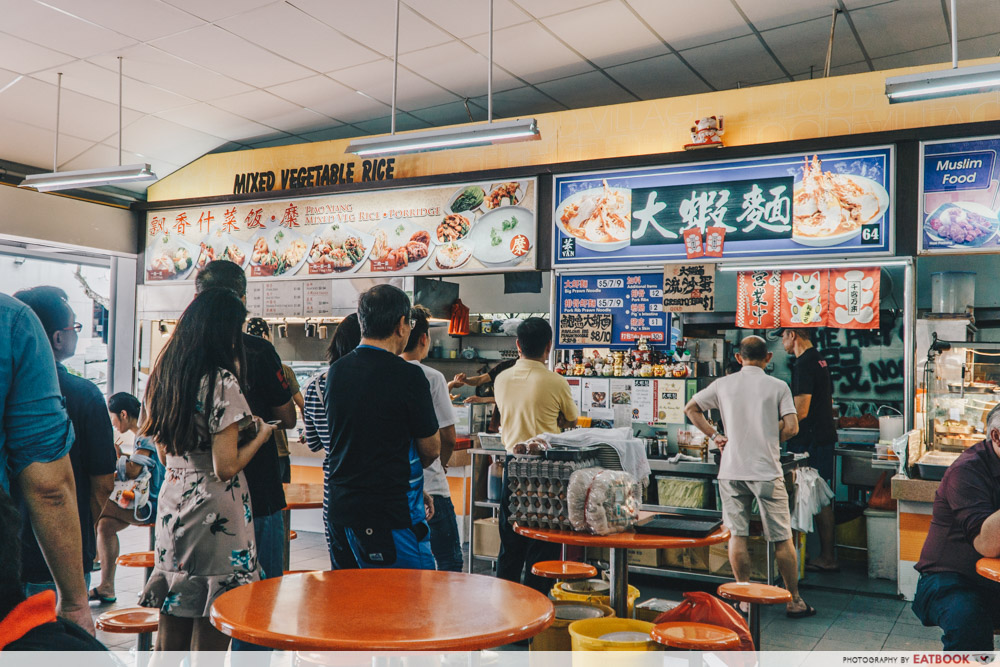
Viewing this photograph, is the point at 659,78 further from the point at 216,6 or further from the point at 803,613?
the point at 803,613

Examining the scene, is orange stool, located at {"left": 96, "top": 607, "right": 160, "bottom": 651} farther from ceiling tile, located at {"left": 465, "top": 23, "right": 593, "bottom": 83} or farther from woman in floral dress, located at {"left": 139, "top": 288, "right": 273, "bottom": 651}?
ceiling tile, located at {"left": 465, "top": 23, "right": 593, "bottom": 83}

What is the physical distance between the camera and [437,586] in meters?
2.27

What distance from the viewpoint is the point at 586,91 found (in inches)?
291

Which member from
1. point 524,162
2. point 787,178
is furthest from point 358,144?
point 787,178

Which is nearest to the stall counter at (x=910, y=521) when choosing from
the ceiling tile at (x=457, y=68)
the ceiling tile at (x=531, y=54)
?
the ceiling tile at (x=531, y=54)

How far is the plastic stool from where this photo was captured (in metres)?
3.78

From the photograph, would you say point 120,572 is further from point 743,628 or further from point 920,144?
point 920,144

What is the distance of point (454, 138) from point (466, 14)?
1081 mm

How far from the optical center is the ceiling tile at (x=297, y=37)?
5848 mm

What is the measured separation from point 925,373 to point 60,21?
7.16 metres

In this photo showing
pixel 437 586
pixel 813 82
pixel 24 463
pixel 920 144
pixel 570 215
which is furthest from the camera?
pixel 570 215

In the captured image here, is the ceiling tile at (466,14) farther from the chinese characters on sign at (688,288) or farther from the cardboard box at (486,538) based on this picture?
the cardboard box at (486,538)

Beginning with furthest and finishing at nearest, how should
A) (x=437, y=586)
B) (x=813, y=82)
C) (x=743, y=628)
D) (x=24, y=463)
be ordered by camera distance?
(x=813, y=82), (x=743, y=628), (x=437, y=586), (x=24, y=463)

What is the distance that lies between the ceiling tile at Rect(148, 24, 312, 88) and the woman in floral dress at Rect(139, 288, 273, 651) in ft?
14.1
